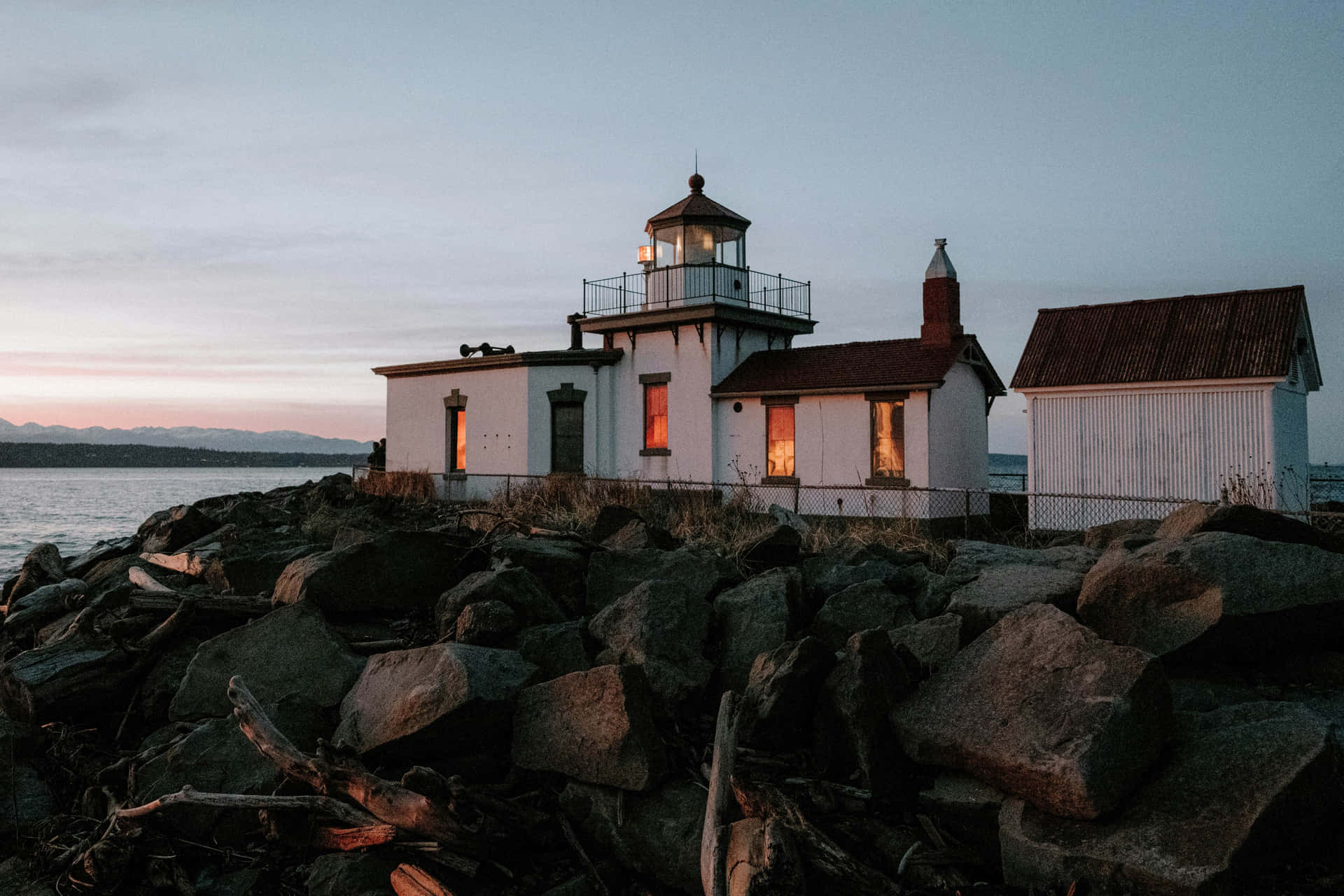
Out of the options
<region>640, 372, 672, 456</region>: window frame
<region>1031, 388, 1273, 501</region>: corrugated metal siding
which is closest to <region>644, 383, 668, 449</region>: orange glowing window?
<region>640, 372, 672, 456</region>: window frame

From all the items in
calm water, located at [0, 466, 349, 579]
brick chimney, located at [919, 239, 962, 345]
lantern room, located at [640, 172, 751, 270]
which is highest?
lantern room, located at [640, 172, 751, 270]

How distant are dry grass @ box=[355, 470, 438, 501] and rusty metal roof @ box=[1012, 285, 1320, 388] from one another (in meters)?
13.8

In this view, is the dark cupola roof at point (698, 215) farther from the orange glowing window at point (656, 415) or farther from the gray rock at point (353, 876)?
the gray rock at point (353, 876)

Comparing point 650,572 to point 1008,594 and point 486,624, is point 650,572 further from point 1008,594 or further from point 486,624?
point 1008,594

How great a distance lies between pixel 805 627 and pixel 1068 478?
12.5 meters

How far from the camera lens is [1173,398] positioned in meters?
15.8

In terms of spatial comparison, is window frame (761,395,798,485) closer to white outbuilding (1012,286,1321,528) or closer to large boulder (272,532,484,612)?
white outbuilding (1012,286,1321,528)

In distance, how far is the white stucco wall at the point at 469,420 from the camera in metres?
22.4

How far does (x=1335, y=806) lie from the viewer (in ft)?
11.8

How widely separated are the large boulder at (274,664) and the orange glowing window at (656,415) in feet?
51.1

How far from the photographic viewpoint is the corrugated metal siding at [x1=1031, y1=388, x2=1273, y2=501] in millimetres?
15148

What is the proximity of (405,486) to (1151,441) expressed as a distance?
647 inches

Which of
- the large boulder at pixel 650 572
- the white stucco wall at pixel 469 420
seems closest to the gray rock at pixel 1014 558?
the large boulder at pixel 650 572

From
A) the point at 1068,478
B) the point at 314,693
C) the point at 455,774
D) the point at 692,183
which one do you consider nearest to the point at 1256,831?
the point at 455,774
